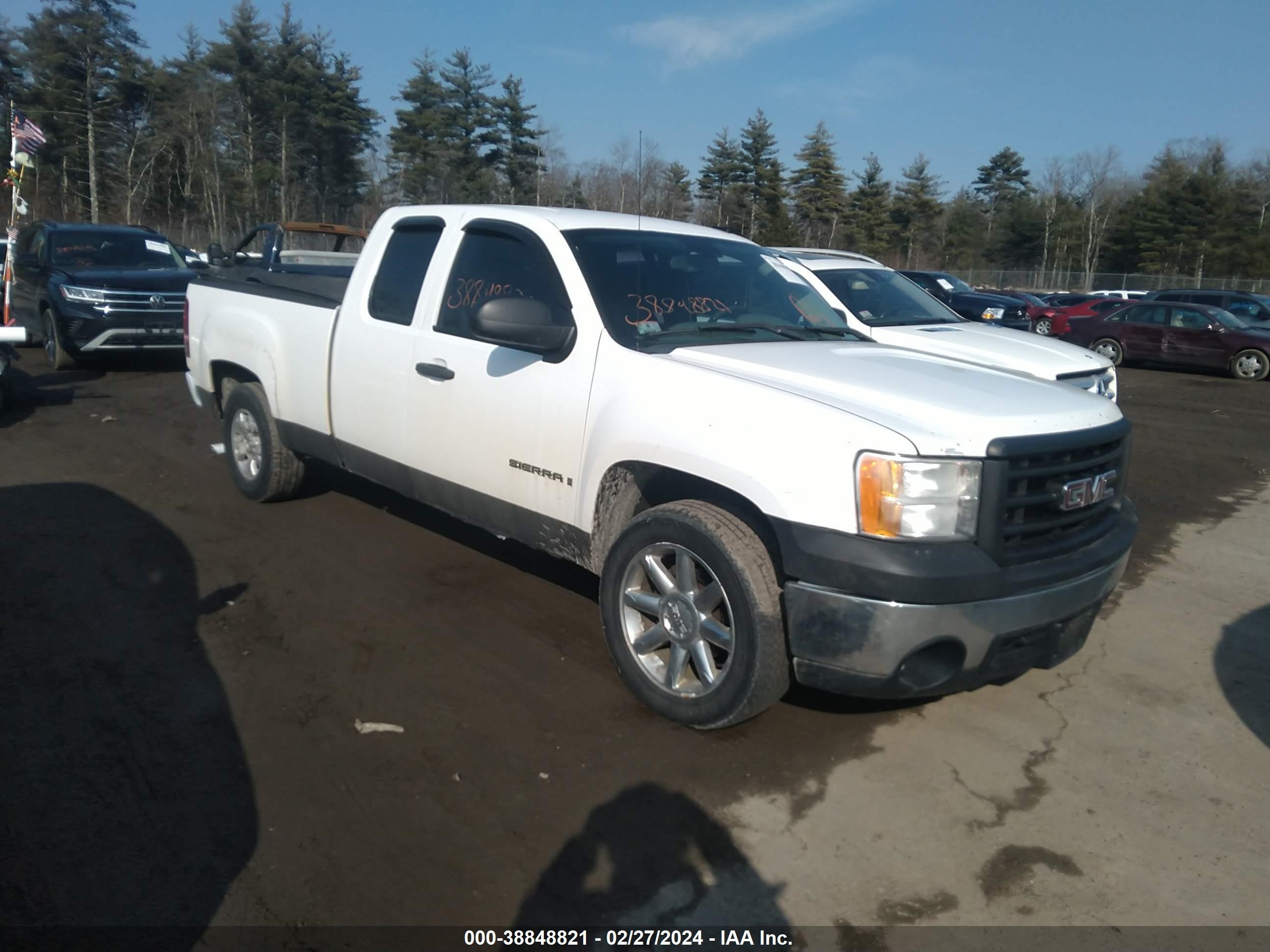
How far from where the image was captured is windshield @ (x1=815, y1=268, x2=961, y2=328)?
8961 millimetres

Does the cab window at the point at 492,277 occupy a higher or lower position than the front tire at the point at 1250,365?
higher

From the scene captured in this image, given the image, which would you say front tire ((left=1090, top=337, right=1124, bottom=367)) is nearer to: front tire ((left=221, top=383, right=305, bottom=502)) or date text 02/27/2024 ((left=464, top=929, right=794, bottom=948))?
front tire ((left=221, top=383, right=305, bottom=502))

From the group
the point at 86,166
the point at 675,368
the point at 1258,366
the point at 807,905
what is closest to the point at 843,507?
the point at 675,368

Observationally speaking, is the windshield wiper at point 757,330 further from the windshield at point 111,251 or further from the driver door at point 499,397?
the windshield at point 111,251

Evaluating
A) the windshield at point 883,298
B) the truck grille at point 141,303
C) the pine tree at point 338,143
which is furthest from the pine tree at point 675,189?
the pine tree at point 338,143

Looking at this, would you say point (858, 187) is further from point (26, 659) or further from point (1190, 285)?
point (26, 659)

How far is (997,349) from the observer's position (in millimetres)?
7977

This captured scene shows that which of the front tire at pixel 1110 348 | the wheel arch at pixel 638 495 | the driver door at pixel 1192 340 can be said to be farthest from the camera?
the front tire at pixel 1110 348

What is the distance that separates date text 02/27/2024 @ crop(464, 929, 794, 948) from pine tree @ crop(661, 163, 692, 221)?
476cm

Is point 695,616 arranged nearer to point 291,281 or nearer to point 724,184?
point 291,281

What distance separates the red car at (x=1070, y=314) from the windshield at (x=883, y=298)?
14.0 metres

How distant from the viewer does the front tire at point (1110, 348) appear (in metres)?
20.9

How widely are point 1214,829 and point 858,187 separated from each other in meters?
61.1

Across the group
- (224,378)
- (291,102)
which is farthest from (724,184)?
(291,102)
